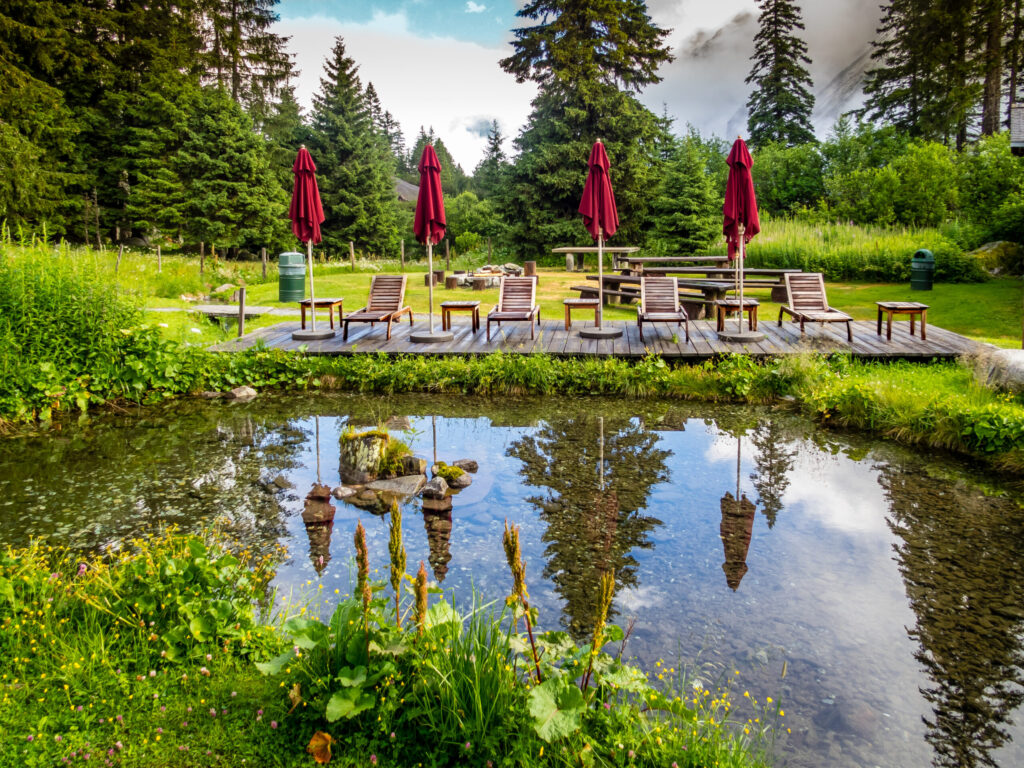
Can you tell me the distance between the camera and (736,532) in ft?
15.6

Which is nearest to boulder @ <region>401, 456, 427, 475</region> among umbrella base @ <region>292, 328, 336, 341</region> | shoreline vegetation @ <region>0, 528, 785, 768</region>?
shoreline vegetation @ <region>0, 528, 785, 768</region>

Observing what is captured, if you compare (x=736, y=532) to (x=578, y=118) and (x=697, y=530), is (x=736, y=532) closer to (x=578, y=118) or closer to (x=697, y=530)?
(x=697, y=530)

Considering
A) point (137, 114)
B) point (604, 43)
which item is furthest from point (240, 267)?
point (604, 43)

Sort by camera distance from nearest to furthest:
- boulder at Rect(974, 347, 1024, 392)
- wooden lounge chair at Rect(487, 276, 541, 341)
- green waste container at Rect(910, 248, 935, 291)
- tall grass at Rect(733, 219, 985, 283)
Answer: boulder at Rect(974, 347, 1024, 392)
wooden lounge chair at Rect(487, 276, 541, 341)
green waste container at Rect(910, 248, 935, 291)
tall grass at Rect(733, 219, 985, 283)

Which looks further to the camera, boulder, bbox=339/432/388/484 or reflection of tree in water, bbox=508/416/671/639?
boulder, bbox=339/432/388/484

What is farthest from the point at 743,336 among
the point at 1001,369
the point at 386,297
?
the point at 386,297

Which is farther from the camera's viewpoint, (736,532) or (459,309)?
(459,309)

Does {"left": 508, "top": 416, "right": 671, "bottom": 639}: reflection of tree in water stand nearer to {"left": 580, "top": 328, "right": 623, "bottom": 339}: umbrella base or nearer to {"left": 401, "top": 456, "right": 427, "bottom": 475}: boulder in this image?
{"left": 401, "top": 456, "right": 427, "bottom": 475}: boulder

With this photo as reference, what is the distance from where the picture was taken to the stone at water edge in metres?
8.44

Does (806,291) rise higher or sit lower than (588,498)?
higher

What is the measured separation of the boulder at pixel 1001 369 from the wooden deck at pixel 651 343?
1.30 metres

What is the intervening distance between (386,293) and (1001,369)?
759 centimetres

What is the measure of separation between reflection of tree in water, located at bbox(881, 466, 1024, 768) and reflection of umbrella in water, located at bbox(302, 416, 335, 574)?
3.16 metres

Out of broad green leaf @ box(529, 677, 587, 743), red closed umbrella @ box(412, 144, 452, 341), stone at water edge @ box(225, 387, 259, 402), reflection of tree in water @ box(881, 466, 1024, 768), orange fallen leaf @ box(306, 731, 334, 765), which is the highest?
red closed umbrella @ box(412, 144, 452, 341)
